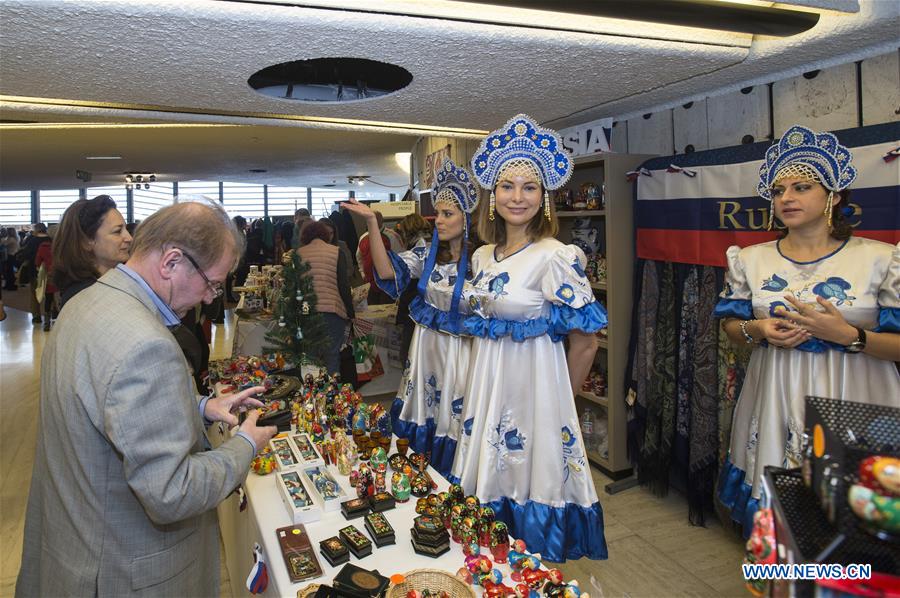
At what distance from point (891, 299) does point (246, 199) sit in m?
20.1

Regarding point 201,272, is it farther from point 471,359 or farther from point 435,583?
point 471,359

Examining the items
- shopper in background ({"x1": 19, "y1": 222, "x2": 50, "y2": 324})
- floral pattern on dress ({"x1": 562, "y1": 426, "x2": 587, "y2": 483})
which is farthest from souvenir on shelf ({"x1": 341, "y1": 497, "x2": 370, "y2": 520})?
shopper in background ({"x1": 19, "y1": 222, "x2": 50, "y2": 324})

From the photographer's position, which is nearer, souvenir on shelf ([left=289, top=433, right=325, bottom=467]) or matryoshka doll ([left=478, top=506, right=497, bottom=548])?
matryoshka doll ([left=478, top=506, right=497, bottom=548])

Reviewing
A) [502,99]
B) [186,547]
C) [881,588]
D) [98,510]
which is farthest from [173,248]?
[502,99]

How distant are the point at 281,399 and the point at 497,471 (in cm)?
110

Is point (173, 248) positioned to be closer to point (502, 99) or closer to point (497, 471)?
point (497, 471)

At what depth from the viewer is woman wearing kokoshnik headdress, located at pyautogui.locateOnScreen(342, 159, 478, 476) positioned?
284cm

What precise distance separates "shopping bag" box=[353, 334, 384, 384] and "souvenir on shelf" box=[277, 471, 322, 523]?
112 inches

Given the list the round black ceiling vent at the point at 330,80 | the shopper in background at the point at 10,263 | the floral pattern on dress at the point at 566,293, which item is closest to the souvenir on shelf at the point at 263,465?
the floral pattern on dress at the point at 566,293

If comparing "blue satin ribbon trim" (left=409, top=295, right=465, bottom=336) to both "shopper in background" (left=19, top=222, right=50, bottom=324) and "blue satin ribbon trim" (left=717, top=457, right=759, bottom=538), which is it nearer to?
"blue satin ribbon trim" (left=717, top=457, right=759, bottom=538)

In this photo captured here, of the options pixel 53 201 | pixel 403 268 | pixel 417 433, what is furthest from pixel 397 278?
pixel 53 201

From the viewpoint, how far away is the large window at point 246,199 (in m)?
19.7

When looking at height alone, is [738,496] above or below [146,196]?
below

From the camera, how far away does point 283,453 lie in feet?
6.91
